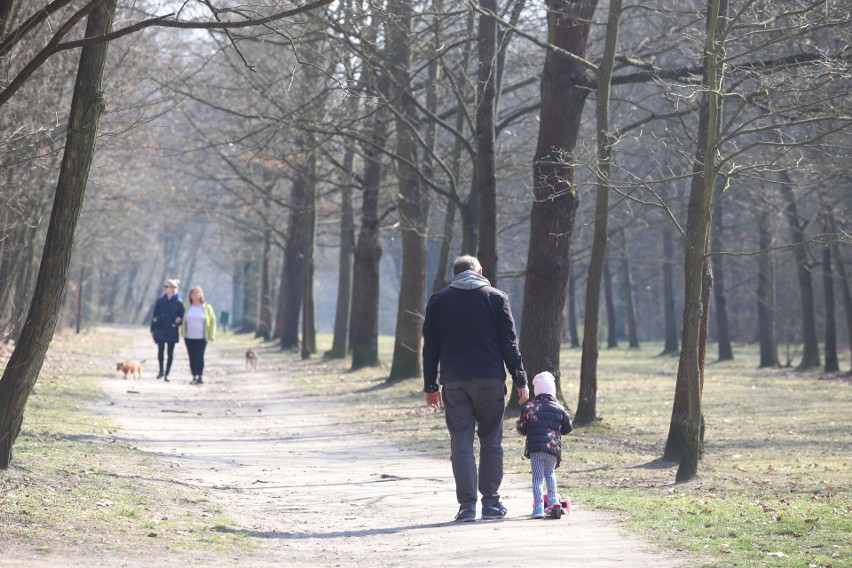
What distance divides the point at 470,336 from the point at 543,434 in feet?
3.19

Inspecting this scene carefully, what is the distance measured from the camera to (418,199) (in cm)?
2450

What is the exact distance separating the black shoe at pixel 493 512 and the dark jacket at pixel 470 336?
98 cm

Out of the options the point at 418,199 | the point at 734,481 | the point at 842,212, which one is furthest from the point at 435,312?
the point at 842,212

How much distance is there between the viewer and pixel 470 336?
9.10m

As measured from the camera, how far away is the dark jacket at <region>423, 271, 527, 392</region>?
29.7 ft

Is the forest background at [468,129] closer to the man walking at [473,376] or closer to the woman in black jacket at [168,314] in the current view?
the man walking at [473,376]

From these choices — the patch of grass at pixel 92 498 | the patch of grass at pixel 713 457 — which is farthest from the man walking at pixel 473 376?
the patch of grass at pixel 92 498

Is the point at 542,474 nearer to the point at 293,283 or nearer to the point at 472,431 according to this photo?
the point at 472,431

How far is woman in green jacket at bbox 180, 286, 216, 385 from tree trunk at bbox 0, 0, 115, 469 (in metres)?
13.5

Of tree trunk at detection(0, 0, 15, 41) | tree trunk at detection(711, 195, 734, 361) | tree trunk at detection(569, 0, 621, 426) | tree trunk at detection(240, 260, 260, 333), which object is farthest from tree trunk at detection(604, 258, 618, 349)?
tree trunk at detection(0, 0, 15, 41)

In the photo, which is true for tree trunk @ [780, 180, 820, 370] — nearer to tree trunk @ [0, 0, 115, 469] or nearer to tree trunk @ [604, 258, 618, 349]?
Answer: tree trunk @ [604, 258, 618, 349]

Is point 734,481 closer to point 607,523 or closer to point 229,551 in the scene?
point 607,523

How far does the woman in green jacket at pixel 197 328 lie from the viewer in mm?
23281

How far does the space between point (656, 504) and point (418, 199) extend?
599 inches
